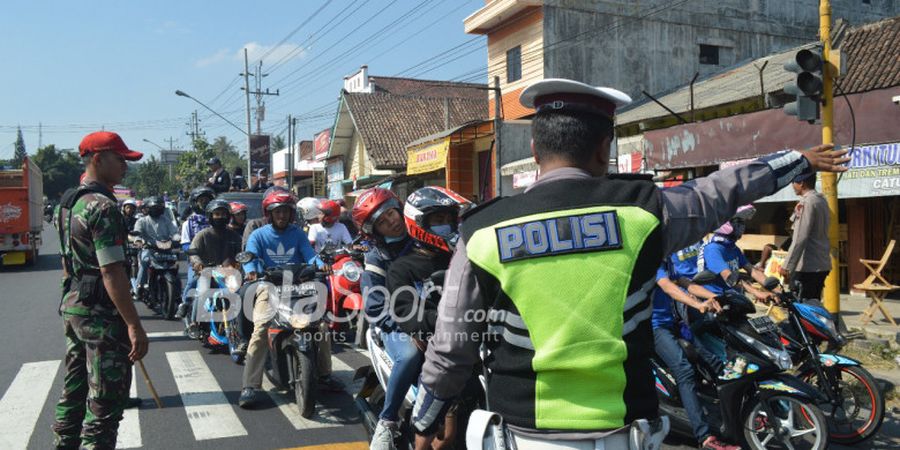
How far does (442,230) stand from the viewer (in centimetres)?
385

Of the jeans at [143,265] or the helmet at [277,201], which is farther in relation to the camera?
the jeans at [143,265]

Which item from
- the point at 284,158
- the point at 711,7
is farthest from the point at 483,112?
the point at 284,158

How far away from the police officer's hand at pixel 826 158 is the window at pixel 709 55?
78.5ft

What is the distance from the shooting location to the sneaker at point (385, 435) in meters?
3.53

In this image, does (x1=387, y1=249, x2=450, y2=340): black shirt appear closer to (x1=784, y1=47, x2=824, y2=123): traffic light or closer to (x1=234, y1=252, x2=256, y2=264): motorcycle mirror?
(x1=234, y1=252, x2=256, y2=264): motorcycle mirror

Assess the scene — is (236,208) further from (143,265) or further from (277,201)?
(143,265)

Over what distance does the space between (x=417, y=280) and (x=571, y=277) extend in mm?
2086

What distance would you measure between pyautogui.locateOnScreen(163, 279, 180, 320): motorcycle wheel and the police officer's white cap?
9.39 metres

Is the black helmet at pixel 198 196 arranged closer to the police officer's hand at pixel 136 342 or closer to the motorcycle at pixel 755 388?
the police officer's hand at pixel 136 342

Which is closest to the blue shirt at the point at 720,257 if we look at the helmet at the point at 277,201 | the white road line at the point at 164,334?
the helmet at the point at 277,201

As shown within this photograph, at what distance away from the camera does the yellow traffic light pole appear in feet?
22.7

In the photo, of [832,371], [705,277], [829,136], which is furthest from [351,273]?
[829,136]

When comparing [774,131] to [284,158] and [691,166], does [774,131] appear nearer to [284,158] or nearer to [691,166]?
[691,166]

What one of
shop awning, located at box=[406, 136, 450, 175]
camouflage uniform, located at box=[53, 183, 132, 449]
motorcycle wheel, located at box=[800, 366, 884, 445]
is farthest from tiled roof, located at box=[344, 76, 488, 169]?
camouflage uniform, located at box=[53, 183, 132, 449]
